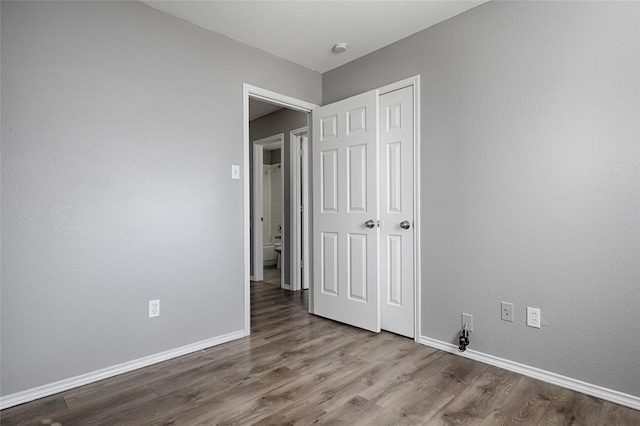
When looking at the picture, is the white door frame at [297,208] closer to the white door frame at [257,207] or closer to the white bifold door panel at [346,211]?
the white door frame at [257,207]

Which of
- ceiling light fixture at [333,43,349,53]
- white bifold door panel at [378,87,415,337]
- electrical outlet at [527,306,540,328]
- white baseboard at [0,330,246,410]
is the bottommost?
white baseboard at [0,330,246,410]

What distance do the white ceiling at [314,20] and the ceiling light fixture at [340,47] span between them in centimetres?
4

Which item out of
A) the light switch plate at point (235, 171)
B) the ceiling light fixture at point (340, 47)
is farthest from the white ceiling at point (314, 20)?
the light switch plate at point (235, 171)

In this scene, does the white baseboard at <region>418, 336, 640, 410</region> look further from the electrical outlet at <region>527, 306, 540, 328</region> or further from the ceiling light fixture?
the ceiling light fixture

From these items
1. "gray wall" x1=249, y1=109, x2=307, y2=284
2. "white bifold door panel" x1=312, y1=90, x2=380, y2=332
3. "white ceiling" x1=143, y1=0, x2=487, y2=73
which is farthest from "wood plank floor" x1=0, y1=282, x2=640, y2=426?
"white ceiling" x1=143, y1=0, x2=487, y2=73

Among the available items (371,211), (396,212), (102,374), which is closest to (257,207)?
(371,211)

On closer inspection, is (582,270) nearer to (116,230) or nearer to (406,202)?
(406,202)

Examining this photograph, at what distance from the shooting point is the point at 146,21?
235cm

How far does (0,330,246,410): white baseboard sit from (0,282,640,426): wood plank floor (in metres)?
0.05

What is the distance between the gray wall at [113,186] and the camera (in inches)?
74.2

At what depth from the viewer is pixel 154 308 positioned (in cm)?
237

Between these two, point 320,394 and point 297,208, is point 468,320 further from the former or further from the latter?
point 297,208

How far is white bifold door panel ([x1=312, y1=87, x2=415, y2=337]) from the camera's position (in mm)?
2803

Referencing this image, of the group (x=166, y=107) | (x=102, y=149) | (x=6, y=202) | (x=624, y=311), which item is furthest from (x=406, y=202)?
(x=6, y=202)
